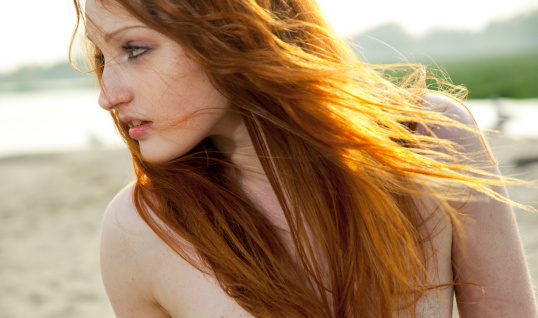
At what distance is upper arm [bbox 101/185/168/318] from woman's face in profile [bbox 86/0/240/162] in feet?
0.75

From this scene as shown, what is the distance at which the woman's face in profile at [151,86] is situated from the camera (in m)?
1.26

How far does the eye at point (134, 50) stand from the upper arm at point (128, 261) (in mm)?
447

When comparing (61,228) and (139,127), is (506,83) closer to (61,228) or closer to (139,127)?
(61,228)

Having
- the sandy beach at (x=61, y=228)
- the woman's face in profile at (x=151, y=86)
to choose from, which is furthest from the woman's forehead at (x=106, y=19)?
the sandy beach at (x=61, y=228)

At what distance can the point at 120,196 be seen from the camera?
5.21ft

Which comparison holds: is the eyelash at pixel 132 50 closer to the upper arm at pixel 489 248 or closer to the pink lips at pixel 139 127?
the pink lips at pixel 139 127

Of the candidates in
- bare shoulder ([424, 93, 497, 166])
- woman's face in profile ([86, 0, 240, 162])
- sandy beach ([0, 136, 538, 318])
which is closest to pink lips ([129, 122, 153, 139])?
woman's face in profile ([86, 0, 240, 162])

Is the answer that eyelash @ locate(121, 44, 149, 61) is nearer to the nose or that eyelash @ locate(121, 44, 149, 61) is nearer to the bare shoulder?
the nose

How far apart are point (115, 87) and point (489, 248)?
1052 millimetres

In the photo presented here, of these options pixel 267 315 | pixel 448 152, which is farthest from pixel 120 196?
pixel 448 152

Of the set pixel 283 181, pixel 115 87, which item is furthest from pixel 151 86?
pixel 283 181

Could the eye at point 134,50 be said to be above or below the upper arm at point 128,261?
above

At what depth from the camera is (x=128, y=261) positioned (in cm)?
148

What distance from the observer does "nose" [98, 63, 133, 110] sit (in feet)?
4.25
